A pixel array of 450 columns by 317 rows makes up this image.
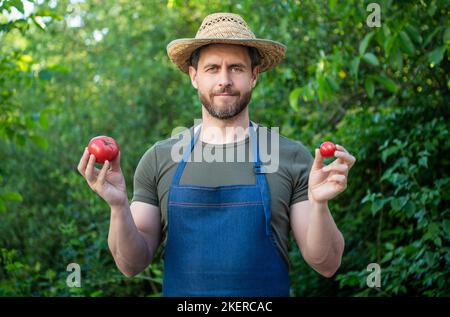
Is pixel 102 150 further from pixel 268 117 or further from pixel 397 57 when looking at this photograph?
pixel 268 117

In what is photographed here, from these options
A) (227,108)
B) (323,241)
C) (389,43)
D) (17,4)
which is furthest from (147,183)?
(389,43)

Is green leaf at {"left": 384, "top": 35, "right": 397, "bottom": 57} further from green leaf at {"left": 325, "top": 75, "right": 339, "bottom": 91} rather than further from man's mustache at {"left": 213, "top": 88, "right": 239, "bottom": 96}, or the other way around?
man's mustache at {"left": 213, "top": 88, "right": 239, "bottom": 96}

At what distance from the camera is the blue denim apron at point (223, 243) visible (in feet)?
8.84

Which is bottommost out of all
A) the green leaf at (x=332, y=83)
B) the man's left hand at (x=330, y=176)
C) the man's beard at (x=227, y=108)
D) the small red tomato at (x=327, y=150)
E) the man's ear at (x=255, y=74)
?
the man's left hand at (x=330, y=176)

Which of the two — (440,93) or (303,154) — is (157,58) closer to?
(440,93)

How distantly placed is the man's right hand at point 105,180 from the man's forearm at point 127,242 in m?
0.04

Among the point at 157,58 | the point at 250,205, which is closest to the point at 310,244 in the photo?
the point at 250,205

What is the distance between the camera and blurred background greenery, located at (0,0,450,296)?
4.34m

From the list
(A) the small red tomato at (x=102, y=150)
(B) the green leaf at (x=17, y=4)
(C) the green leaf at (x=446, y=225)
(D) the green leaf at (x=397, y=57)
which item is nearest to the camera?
(A) the small red tomato at (x=102, y=150)

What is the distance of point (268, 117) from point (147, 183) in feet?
12.5

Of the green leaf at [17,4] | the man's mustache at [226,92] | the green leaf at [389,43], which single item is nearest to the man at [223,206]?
the man's mustache at [226,92]

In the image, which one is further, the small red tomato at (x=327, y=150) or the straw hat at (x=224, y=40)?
the straw hat at (x=224, y=40)

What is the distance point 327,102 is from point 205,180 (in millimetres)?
3620

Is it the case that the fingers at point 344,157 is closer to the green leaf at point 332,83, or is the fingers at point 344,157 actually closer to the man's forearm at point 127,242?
the man's forearm at point 127,242
